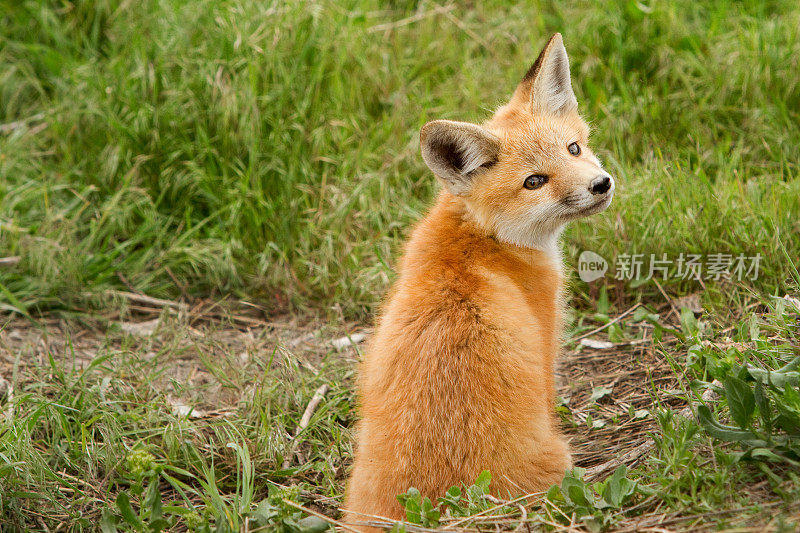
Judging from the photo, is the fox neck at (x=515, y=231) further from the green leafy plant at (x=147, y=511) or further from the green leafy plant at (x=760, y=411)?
the green leafy plant at (x=147, y=511)

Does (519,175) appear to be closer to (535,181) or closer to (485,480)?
(535,181)

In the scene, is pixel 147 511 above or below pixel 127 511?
below

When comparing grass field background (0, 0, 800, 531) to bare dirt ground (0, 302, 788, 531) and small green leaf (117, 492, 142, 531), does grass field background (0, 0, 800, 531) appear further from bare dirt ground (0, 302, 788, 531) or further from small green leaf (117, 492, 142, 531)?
small green leaf (117, 492, 142, 531)

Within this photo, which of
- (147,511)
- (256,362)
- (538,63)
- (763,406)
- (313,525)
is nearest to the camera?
(763,406)

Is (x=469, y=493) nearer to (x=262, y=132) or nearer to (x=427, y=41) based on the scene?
(x=262, y=132)

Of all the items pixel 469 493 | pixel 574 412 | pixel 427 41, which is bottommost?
pixel 574 412

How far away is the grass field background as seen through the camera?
4.28 meters

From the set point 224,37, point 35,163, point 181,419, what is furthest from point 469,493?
point 35,163

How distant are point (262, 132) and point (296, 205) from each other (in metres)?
0.67

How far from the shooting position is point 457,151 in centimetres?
375

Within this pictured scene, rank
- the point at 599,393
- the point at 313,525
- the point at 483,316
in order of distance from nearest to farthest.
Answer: the point at 313,525
the point at 483,316
the point at 599,393

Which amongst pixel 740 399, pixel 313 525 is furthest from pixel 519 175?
pixel 313 525

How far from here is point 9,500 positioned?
3441 mm

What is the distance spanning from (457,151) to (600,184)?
2.41 ft
